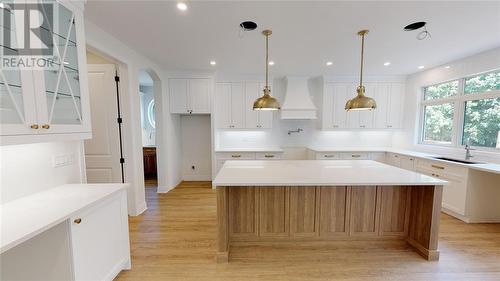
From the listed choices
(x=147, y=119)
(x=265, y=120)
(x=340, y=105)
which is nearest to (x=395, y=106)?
(x=340, y=105)

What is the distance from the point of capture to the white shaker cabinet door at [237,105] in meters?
4.73

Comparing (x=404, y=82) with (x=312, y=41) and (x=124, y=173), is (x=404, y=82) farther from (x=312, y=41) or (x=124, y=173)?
(x=124, y=173)

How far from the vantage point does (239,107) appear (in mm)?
4773

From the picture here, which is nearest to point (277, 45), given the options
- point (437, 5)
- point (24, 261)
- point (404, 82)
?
point (437, 5)

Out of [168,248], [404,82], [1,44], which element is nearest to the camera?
[1,44]

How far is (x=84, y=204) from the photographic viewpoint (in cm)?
150

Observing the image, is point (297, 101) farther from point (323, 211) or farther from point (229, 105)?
point (323, 211)

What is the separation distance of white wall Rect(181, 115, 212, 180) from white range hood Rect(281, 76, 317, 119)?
77.8 inches

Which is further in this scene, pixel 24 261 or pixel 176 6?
pixel 176 6

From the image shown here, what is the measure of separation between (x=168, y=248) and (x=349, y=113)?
4531mm

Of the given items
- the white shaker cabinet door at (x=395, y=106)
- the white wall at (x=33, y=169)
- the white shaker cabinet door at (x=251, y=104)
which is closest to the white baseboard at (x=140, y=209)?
the white wall at (x=33, y=169)

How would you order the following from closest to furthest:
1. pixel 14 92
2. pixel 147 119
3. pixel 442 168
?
pixel 14 92
pixel 442 168
pixel 147 119

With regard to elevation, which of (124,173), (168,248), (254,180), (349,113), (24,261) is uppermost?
(349,113)

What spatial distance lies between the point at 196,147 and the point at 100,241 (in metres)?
3.57
